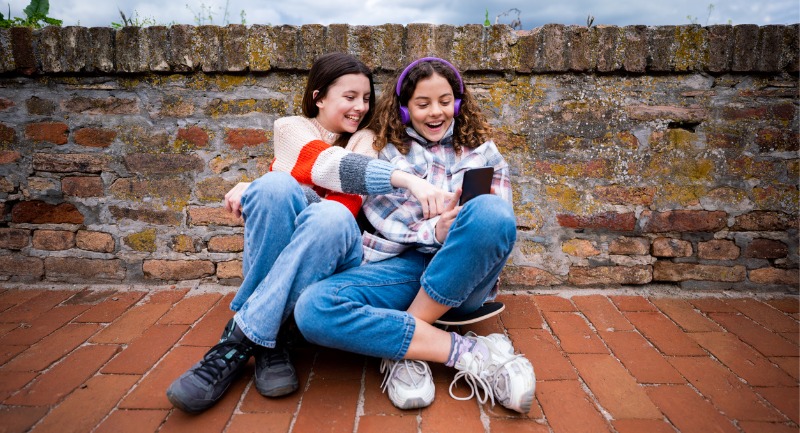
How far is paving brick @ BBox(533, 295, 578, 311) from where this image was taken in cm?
214

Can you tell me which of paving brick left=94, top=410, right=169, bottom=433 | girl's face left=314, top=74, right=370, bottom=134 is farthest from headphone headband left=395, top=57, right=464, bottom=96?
paving brick left=94, top=410, right=169, bottom=433

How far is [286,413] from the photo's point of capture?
1439 millimetres

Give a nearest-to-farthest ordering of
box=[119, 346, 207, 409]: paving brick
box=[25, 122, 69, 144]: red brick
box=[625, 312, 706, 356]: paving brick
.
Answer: box=[119, 346, 207, 409]: paving brick, box=[625, 312, 706, 356]: paving brick, box=[25, 122, 69, 144]: red brick

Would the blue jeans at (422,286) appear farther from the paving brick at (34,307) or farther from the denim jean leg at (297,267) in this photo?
the paving brick at (34,307)

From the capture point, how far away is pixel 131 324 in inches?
77.8

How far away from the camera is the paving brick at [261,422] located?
1370 mm

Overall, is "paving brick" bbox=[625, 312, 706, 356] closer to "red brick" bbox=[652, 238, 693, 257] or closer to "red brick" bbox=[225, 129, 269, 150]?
"red brick" bbox=[652, 238, 693, 257]

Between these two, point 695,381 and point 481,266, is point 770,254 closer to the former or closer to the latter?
point 695,381

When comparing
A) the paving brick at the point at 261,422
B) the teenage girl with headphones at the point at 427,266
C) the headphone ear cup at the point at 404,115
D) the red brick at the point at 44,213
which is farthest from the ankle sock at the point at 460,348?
the red brick at the point at 44,213

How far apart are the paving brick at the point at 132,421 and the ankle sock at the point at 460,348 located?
3.16 feet

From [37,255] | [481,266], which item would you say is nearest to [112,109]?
[37,255]

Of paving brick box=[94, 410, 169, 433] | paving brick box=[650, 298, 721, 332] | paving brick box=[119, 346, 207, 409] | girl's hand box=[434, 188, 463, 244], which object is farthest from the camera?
paving brick box=[650, 298, 721, 332]

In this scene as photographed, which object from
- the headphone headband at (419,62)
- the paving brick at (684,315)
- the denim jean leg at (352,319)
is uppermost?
the headphone headband at (419,62)

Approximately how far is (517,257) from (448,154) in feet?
2.46
